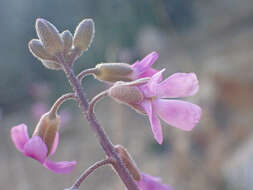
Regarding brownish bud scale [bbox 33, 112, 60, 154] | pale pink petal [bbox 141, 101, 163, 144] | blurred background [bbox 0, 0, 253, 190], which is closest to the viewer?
pale pink petal [bbox 141, 101, 163, 144]

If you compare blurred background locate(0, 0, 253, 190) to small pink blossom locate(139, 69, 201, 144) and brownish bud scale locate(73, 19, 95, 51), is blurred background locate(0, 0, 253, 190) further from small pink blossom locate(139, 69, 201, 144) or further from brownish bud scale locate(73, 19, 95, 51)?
small pink blossom locate(139, 69, 201, 144)

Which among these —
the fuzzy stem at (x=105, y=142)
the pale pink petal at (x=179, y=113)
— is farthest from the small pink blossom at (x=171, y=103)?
the fuzzy stem at (x=105, y=142)

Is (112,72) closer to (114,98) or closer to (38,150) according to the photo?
(114,98)

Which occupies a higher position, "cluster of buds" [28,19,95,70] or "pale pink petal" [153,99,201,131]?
"cluster of buds" [28,19,95,70]

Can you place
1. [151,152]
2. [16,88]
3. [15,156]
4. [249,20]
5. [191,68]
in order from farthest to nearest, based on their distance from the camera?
[249,20] → [16,88] → [15,156] → [151,152] → [191,68]

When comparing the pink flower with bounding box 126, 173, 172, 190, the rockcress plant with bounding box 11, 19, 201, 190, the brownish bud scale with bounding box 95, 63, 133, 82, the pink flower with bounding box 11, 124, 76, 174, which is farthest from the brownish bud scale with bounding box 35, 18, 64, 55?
the pink flower with bounding box 126, 173, 172, 190

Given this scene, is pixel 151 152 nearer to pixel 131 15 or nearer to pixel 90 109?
pixel 131 15

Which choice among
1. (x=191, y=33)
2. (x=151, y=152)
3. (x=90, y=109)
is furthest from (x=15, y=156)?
(x=90, y=109)
